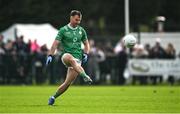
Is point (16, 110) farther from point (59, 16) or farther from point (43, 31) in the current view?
point (59, 16)

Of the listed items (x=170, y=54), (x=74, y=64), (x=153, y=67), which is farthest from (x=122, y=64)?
(x=74, y=64)

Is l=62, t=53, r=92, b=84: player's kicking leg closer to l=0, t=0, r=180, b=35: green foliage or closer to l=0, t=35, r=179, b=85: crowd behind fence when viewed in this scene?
l=0, t=35, r=179, b=85: crowd behind fence

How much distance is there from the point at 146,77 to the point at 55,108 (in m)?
21.8

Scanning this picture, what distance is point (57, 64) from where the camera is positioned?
41.0 meters

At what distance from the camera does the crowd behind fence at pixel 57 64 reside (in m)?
40.4

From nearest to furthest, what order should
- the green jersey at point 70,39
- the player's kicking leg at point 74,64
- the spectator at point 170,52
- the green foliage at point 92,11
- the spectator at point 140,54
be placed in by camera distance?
the player's kicking leg at point 74,64 → the green jersey at point 70,39 → the spectator at point 170,52 → the spectator at point 140,54 → the green foliage at point 92,11

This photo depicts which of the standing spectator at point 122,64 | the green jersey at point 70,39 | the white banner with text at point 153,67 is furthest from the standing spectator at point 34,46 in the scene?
the green jersey at point 70,39

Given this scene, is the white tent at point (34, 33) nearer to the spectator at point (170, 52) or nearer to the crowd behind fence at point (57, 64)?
the crowd behind fence at point (57, 64)

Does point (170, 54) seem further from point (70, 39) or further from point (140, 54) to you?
point (70, 39)

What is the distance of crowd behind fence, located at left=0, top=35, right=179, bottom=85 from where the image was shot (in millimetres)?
40438

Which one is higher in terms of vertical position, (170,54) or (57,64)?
(170,54)

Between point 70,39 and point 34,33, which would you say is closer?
point 70,39

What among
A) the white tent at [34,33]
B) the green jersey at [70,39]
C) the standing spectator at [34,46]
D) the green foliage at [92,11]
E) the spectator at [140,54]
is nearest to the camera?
the green jersey at [70,39]

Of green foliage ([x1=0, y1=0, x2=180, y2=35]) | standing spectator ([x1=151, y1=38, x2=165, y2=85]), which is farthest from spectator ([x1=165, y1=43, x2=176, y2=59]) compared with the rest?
green foliage ([x1=0, y1=0, x2=180, y2=35])
